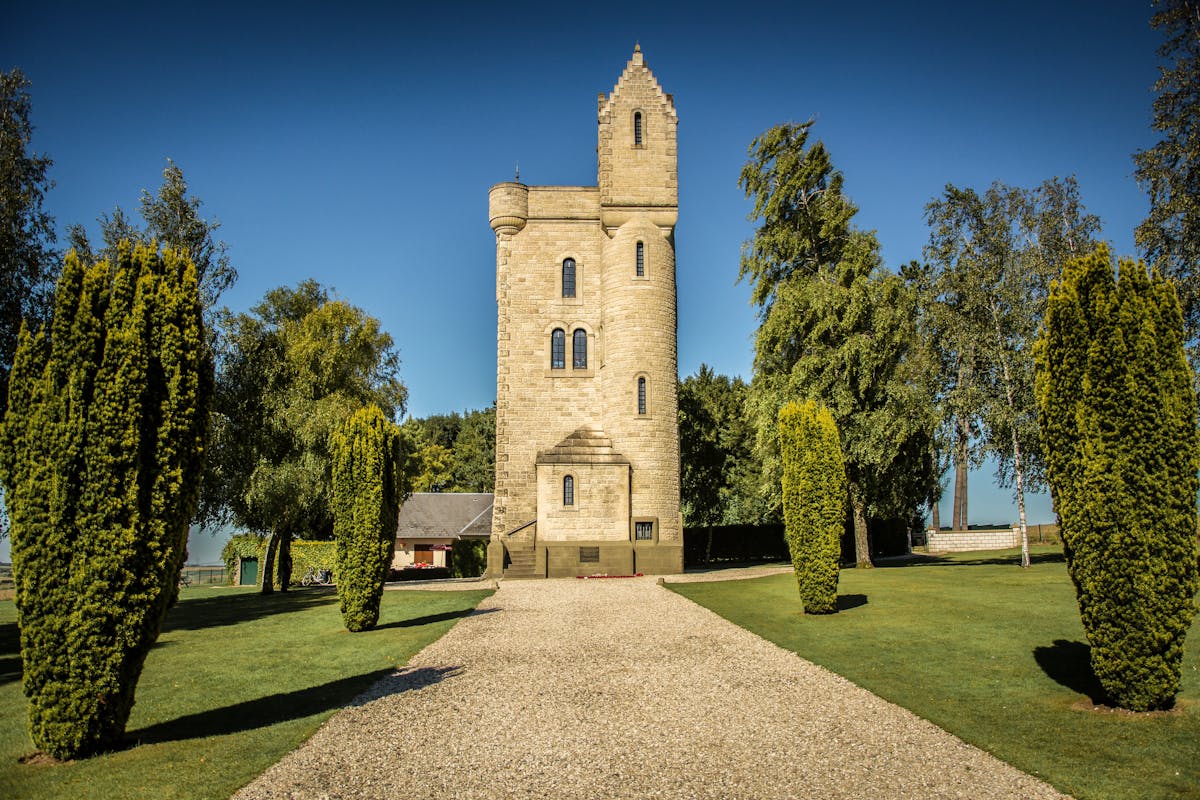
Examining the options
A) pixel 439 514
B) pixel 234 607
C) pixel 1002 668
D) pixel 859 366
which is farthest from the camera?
pixel 439 514

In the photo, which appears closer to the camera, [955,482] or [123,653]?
[123,653]

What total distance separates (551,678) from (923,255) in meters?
23.3

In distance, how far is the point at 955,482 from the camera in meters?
49.7

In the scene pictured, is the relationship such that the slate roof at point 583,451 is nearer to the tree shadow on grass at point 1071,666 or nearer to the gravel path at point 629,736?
the gravel path at point 629,736

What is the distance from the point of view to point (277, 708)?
1011cm

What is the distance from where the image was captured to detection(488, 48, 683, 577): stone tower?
100ft

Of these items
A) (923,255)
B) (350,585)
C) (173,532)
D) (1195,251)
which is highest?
(923,255)

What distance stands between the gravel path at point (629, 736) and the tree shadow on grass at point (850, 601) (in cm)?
510

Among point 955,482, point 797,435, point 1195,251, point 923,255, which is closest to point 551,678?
point 797,435

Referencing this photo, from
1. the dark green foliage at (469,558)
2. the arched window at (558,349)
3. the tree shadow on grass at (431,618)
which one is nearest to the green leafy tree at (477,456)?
the dark green foliage at (469,558)

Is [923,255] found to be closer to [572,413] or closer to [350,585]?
[572,413]

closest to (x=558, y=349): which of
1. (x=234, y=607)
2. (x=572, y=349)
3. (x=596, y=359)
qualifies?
(x=572, y=349)

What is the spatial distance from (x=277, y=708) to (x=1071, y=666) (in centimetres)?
1125

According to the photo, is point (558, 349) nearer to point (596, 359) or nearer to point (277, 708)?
point (596, 359)
